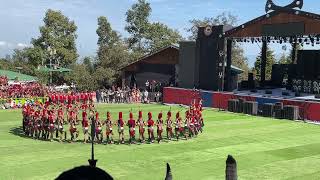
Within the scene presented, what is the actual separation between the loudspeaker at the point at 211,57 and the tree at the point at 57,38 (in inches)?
1148

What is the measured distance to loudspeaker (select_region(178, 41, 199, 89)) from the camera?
49.3m

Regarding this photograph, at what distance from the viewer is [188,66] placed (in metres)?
50.4

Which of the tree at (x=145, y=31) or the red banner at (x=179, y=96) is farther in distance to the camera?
the tree at (x=145, y=31)

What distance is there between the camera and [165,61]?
2192 inches

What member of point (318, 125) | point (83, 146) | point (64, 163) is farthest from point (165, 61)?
point (64, 163)

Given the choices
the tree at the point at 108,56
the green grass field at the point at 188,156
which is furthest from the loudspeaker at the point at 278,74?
the green grass field at the point at 188,156

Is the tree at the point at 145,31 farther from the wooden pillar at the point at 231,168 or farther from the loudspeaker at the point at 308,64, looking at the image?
the wooden pillar at the point at 231,168

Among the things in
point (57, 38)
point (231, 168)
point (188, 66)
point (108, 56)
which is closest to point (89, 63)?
point (57, 38)

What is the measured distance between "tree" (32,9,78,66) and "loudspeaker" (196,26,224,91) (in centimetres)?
2915

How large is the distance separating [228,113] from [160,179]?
2355 centimetres

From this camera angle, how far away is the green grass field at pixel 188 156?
17750mm

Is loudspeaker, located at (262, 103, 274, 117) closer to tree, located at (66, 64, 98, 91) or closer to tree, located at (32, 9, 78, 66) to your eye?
tree, located at (66, 64, 98, 91)

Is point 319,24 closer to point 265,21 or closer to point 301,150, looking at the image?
point 265,21

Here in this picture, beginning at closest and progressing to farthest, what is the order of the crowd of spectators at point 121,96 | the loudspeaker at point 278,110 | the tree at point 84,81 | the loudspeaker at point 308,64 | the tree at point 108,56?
1. the loudspeaker at point 278,110
2. the loudspeaker at point 308,64
3. the crowd of spectators at point 121,96
4. the tree at point 84,81
5. the tree at point 108,56
